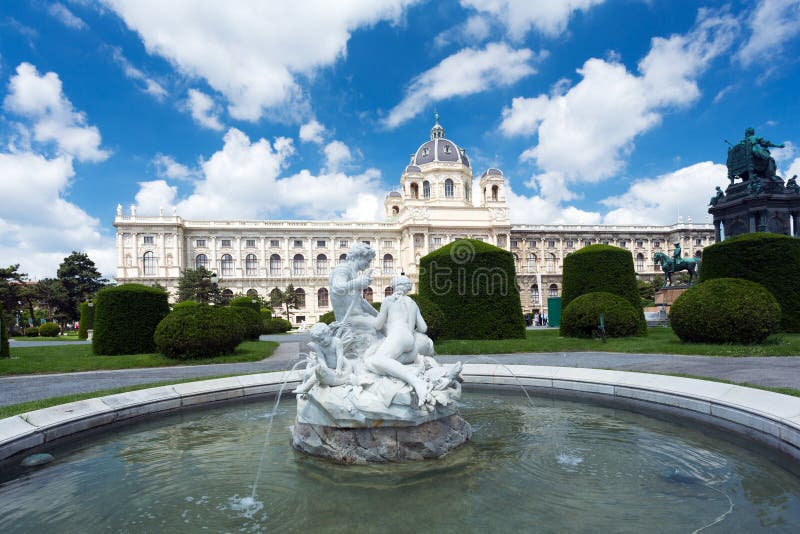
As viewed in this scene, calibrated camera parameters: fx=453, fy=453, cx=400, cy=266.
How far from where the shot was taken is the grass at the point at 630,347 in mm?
9930

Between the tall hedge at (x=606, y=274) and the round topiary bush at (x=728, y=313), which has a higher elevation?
the tall hedge at (x=606, y=274)

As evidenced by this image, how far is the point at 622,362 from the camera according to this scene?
30.4 feet

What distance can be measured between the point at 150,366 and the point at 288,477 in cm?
877

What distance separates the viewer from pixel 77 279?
41.0m

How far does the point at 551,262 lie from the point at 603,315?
53214 mm

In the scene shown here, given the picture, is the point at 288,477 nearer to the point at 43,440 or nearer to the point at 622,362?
the point at 43,440

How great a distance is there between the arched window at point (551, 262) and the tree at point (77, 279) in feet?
174

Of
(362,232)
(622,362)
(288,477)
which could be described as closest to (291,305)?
(362,232)

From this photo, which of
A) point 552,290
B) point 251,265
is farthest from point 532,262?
point 251,265

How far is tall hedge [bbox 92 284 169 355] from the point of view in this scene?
13156 mm

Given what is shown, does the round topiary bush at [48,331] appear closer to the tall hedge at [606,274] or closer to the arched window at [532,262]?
the tall hedge at [606,274]

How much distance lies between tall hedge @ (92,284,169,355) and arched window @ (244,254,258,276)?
147 ft

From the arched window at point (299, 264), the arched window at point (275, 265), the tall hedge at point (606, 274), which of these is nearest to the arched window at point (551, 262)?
the arched window at point (299, 264)

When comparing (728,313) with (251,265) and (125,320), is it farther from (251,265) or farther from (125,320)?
(251,265)
